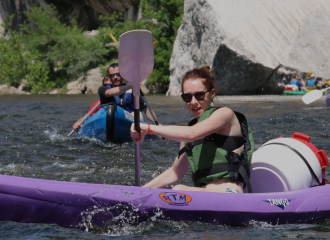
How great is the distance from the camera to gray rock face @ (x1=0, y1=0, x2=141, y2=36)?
27.8m

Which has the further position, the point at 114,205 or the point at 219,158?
the point at 219,158

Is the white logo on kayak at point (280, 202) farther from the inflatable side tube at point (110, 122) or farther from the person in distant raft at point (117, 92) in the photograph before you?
the inflatable side tube at point (110, 122)

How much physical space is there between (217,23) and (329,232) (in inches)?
523

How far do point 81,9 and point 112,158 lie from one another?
83.6 ft

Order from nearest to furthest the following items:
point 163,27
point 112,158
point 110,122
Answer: point 112,158
point 110,122
point 163,27

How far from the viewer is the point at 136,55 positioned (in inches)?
106

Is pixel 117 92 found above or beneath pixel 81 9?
above

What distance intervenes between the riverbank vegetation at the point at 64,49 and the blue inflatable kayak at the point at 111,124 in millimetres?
15481

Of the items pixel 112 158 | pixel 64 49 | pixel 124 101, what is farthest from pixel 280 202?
pixel 64 49

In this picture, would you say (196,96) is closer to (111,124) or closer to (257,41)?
(111,124)

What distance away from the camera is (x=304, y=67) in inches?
617

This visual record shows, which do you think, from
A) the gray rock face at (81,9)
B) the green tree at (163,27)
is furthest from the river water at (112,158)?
the gray rock face at (81,9)

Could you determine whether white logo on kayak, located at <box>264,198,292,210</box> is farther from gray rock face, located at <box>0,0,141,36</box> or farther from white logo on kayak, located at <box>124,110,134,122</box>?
gray rock face, located at <box>0,0,141,36</box>

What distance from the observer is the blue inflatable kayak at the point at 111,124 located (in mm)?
5883
